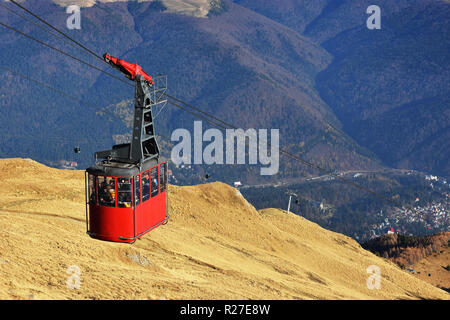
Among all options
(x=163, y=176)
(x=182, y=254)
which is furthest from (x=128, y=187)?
(x=182, y=254)

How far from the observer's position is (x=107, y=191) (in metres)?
32.8

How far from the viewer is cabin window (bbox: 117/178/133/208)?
105 feet

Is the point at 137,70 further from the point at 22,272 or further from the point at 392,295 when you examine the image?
the point at 392,295

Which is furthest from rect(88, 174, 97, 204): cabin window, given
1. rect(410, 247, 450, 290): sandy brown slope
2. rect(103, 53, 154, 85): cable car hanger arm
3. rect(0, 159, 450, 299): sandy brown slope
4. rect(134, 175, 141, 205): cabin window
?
rect(410, 247, 450, 290): sandy brown slope

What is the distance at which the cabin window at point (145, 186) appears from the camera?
3334cm

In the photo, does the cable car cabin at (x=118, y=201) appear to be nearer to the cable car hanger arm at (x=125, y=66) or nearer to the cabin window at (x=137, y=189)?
the cabin window at (x=137, y=189)

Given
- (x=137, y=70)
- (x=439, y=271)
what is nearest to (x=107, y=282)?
(x=137, y=70)

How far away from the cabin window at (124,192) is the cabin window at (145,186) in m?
1.27

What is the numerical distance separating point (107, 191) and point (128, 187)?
1554 millimetres

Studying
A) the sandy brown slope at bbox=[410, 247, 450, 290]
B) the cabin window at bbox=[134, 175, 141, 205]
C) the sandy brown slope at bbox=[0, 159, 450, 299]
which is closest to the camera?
the cabin window at bbox=[134, 175, 141, 205]

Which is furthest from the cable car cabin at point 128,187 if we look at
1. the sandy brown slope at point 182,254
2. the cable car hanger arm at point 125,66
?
the sandy brown slope at point 182,254

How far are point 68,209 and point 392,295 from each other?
104 feet

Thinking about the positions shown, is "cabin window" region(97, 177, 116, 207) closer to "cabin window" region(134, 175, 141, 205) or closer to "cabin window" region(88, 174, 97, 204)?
"cabin window" region(88, 174, 97, 204)

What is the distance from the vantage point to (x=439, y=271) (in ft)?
300
